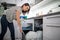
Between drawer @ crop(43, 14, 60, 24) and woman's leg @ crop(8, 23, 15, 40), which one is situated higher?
drawer @ crop(43, 14, 60, 24)

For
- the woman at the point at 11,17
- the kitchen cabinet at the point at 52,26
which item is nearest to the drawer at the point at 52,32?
the kitchen cabinet at the point at 52,26

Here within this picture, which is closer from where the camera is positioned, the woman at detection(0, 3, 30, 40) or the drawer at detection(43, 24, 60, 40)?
the drawer at detection(43, 24, 60, 40)

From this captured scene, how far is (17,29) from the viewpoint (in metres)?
1.82

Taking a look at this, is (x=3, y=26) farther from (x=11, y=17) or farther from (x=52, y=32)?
(x=52, y=32)

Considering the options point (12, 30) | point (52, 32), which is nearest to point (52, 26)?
point (52, 32)

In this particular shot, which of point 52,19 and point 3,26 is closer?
point 52,19

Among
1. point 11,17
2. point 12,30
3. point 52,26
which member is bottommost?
point 12,30

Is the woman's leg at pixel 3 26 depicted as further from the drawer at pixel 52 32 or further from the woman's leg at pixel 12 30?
the drawer at pixel 52 32

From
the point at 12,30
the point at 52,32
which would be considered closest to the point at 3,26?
the point at 12,30

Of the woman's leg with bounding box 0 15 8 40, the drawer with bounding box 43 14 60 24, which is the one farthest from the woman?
the drawer with bounding box 43 14 60 24

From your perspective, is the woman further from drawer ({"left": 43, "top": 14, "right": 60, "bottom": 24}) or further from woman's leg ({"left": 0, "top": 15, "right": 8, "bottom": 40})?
drawer ({"left": 43, "top": 14, "right": 60, "bottom": 24})

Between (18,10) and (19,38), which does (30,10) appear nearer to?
(18,10)

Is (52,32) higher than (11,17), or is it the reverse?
(11,17)

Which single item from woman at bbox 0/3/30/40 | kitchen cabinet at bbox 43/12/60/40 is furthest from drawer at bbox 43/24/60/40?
woman at bbox 0/3/30/40
